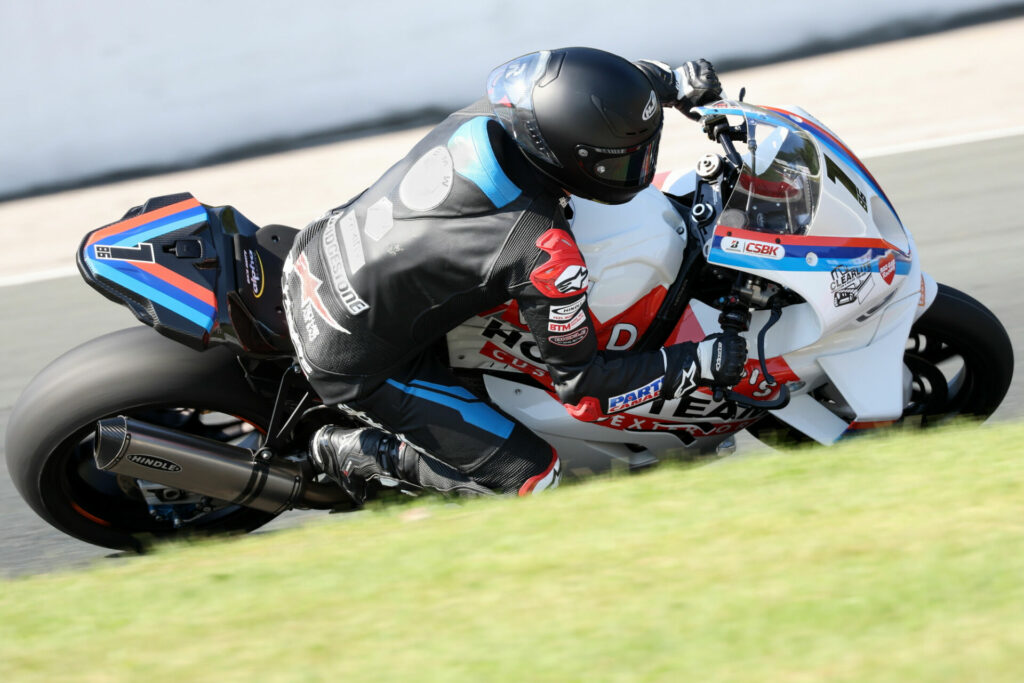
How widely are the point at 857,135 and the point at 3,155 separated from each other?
240 inches

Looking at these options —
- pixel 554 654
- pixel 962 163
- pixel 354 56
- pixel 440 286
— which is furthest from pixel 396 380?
pixel 354 56

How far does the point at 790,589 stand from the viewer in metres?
2.53

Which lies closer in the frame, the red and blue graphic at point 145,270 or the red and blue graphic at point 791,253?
the red and blue graphic at point 791,253

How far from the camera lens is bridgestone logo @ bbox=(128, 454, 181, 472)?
3.72m

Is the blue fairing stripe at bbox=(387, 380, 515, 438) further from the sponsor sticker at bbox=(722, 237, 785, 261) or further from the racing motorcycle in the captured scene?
the sponsor sticker at bbox=(722, 237, 785, 261)

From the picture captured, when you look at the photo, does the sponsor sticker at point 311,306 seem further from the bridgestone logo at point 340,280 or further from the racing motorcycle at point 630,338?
the racing motorcycle at point 630,338

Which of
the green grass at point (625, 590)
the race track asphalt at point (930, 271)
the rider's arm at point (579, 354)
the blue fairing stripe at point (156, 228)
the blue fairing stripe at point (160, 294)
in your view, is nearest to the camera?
the green grass at point (625, 590)

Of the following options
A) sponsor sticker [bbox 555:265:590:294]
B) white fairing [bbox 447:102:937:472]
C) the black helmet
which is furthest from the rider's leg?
the black helmet

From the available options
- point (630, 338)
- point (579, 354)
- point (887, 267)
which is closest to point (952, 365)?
point (887, 267)

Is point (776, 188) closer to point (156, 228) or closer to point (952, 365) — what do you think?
point (952, 365)

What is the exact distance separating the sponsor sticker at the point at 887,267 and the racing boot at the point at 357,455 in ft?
5.15

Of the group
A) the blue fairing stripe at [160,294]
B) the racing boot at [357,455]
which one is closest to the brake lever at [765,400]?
the racing boot at [357,455]

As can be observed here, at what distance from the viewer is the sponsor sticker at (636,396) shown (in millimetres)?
3391

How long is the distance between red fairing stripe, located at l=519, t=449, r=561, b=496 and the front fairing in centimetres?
80
